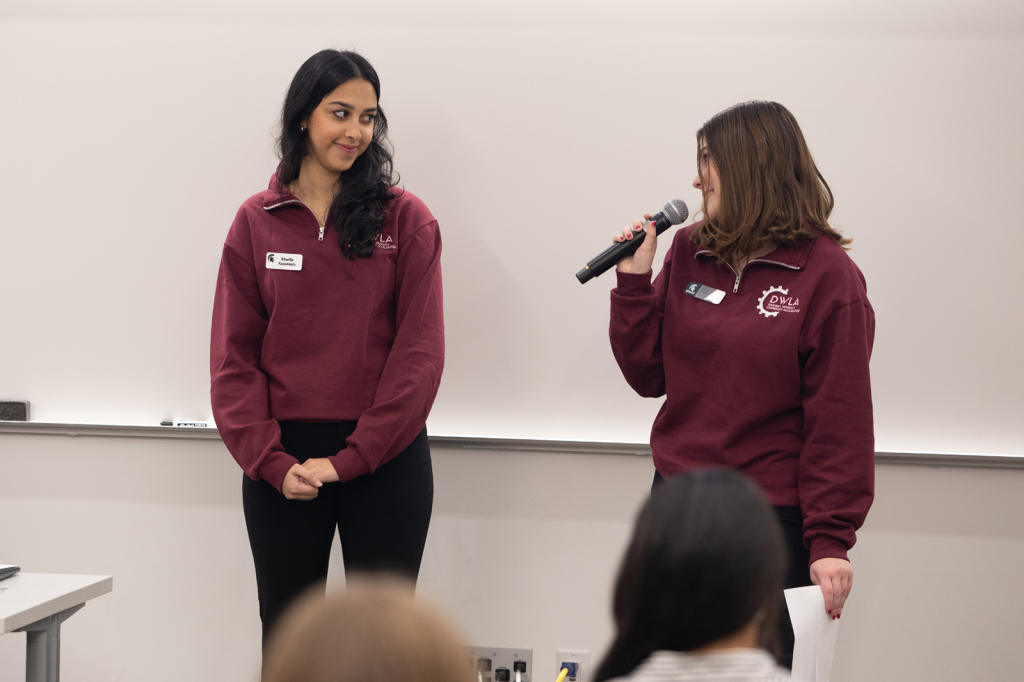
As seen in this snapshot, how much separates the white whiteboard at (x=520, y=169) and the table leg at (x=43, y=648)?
33.2 inches

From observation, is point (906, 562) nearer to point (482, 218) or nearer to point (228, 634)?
point (482, 218)

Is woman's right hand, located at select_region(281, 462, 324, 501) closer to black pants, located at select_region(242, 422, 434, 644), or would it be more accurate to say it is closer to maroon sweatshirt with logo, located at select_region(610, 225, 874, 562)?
black pants, located at select_region(242, 422, 434, 644)

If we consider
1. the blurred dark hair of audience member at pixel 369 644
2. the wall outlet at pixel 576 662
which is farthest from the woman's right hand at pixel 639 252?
the wall outlet at pixel 576 662

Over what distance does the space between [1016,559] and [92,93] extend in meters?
2.90

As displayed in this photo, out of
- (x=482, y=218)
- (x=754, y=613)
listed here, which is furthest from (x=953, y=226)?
(x=754, y=613)

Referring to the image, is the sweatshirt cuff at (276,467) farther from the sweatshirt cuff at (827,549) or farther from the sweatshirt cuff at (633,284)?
the sweatshirt cuff at (827,549)

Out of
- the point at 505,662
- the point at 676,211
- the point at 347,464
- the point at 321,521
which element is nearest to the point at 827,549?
the point at 676,211

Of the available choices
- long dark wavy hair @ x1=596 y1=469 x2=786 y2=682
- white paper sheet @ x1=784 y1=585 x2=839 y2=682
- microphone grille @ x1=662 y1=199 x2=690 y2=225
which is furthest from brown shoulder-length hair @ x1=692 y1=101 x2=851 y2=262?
long dark wavy hair @ x1=596 y1=469 x2=786 y2=682

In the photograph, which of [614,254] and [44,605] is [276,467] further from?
[614,254]

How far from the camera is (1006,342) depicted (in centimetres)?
210

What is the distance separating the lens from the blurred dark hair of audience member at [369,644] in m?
0.56

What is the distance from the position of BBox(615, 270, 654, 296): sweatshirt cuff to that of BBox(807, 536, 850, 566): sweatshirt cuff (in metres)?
0.55

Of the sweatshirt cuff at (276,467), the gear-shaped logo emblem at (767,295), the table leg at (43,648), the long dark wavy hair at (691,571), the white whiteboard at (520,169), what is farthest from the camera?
the white whiteboard at (520,169)

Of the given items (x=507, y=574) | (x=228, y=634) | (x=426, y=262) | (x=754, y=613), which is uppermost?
(x=426, y=262)
